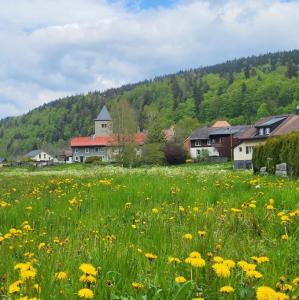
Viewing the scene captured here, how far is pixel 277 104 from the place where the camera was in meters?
159

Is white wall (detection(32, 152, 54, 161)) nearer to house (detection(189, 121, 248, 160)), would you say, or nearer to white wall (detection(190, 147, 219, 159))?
house (detection(189, 121, 248, 160))

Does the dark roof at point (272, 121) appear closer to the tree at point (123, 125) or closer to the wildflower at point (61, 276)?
the tree at point (123, 125)

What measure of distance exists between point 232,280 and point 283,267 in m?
0.85

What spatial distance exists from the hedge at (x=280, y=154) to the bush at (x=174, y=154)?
54.0 meters

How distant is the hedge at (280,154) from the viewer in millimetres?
17850

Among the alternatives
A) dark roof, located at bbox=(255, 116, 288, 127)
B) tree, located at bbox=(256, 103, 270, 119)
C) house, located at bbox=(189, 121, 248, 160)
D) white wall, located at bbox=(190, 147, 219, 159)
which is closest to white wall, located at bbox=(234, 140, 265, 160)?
dark roof, located at bbox=(255, 116, 288, 127)

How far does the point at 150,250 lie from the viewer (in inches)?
168

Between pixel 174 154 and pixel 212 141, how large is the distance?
2291 centimetres

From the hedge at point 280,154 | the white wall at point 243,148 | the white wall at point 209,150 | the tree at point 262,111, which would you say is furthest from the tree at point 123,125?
the tree at point 262,111

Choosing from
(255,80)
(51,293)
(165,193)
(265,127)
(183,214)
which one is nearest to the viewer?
(51,293)

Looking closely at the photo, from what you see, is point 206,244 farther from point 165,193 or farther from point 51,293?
point 165,193

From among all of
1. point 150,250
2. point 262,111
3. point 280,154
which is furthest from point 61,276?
point 262,111

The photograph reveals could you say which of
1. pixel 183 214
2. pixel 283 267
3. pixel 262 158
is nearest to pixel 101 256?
pixel 283 267

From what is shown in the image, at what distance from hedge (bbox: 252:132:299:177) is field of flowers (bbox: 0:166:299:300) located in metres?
10.4
